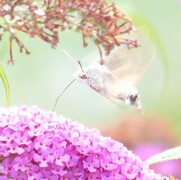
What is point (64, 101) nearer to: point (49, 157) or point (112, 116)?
point (112, 116)

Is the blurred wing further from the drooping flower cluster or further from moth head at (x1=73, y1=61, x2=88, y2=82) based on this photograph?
the drooping flower cluster

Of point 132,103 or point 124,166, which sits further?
point 132,103

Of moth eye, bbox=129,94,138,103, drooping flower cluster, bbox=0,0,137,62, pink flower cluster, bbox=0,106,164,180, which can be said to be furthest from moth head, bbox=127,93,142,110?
drooping flower cluster, bbox=0,0,137,62

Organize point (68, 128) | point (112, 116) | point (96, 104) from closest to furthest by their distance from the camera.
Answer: point (68, 128)
point (112, 116)
point (96, 104)

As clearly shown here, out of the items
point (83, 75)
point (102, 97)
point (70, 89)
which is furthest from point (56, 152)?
point (70, 89)

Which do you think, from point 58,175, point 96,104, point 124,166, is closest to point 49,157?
point 58,175

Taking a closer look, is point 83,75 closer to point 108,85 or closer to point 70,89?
point 108,85
